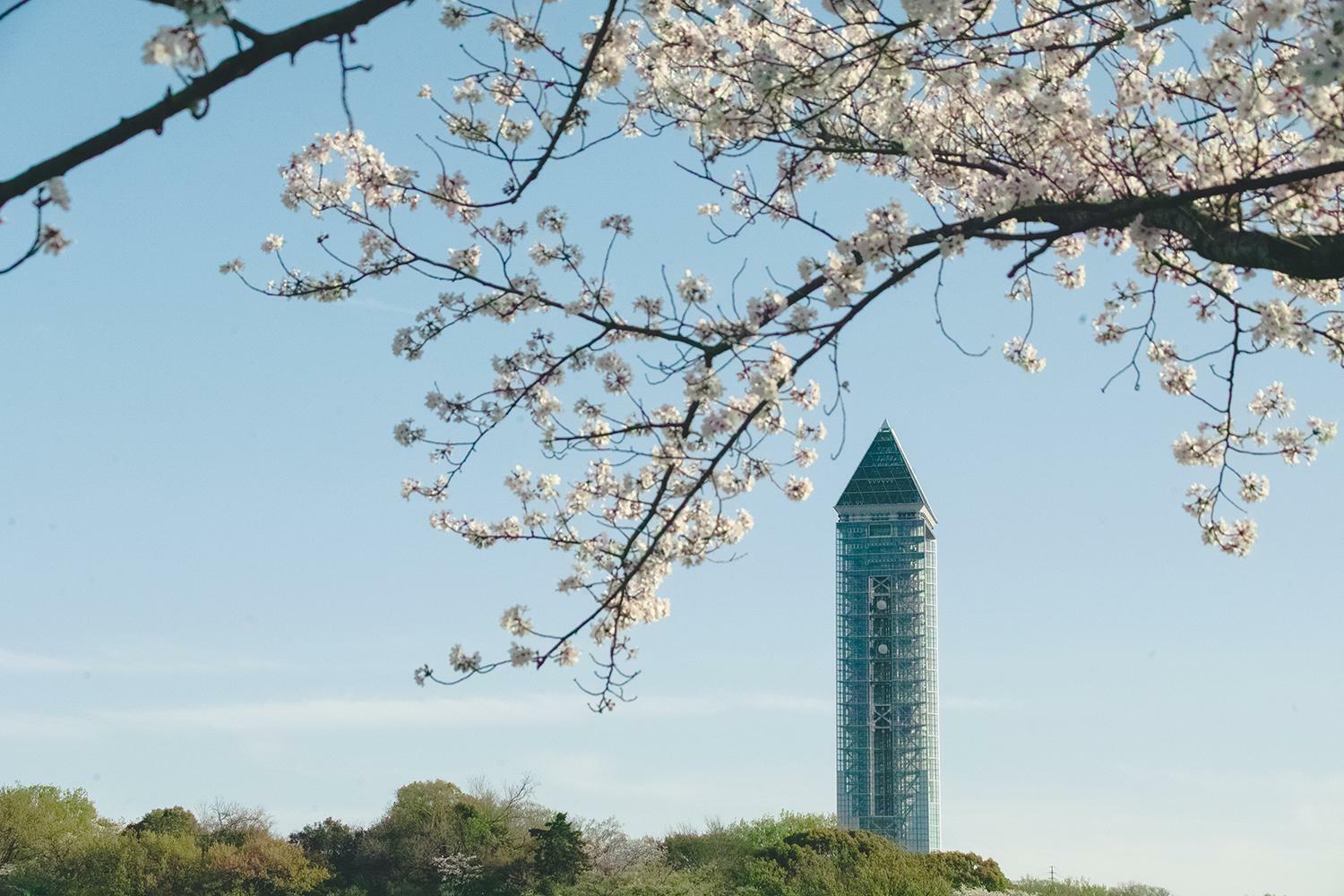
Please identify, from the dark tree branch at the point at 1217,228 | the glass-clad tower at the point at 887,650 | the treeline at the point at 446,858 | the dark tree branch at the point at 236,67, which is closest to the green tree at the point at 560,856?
the treeline at the point at 446,858

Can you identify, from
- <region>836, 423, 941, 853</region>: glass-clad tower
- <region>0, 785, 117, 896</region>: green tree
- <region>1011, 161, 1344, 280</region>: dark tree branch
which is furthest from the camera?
<region>836, 423, 941, 853</region>: glass-clad tower

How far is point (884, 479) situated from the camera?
61281 millimetres

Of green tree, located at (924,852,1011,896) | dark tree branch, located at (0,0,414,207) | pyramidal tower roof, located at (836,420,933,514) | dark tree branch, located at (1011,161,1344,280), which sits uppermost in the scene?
pyramidal tower roof, located at (836,420,933,514)

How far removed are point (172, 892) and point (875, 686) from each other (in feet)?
136

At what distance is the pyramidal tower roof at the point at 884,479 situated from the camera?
60.8 meters

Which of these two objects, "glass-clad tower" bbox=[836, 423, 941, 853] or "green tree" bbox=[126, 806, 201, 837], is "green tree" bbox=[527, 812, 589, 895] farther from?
"glass-clad tower" bbox=[836, 423, 941, 853]

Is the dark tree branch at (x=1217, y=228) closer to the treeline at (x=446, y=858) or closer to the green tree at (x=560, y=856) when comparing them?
the treeline at (x=446, y=858)

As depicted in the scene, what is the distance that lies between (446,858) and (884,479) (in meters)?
40.1

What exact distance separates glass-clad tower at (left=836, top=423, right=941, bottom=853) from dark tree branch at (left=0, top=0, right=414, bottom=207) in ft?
193

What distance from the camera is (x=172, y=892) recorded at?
23.7 m

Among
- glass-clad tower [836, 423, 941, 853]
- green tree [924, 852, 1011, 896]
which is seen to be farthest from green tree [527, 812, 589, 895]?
glass-clad tower [836, 423, 941, 853]

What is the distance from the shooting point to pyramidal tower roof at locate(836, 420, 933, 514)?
60.8 meters

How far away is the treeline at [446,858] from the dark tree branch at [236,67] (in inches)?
811

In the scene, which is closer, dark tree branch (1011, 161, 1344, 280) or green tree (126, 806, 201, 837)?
dark tree branch (1011, 161, 1344, 280)
